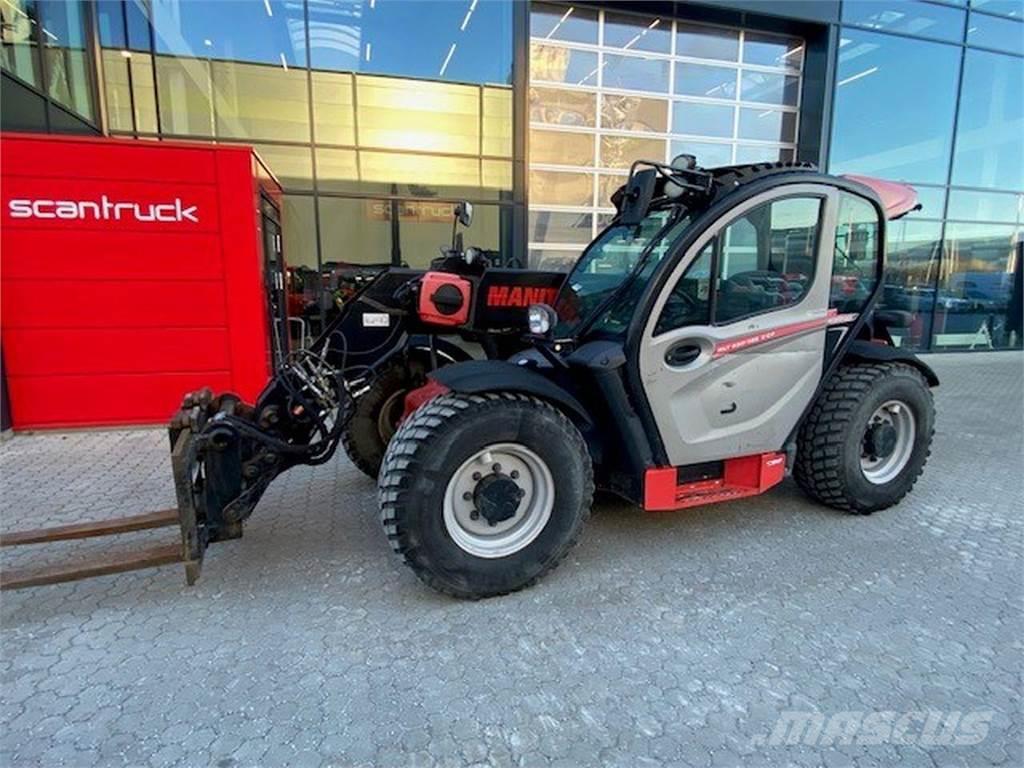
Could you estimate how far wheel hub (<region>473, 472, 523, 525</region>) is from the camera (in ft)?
9.19

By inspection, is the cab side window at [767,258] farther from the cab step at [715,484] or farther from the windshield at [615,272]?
the cab step at [715,484]

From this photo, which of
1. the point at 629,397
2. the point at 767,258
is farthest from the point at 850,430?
the point at 629,397

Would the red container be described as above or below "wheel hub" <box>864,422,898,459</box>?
above

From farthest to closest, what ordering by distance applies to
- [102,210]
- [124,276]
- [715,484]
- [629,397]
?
1. [124,276]
2. [102,210]
3. [715,484]
4. [629,397]

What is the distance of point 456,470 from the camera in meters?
2.70

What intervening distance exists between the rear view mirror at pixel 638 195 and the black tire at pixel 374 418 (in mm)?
1877

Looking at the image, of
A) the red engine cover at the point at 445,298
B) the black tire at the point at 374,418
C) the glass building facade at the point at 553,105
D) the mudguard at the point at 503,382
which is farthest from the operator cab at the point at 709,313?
the glass building facade at the point at 553,105

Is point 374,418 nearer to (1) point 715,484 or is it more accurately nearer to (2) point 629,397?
(2) point 629,397

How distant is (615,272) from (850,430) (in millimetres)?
1828

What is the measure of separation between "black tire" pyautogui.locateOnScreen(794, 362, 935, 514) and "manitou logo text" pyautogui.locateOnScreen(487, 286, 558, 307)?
6.17 ft

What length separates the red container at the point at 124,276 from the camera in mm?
5230

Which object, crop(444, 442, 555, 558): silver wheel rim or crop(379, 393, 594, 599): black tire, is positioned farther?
crop(444, 442, 555, 558): silver wheel rim

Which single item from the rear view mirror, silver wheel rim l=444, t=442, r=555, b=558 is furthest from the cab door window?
silver wheel rim l=444, t=442, r=555, b=558

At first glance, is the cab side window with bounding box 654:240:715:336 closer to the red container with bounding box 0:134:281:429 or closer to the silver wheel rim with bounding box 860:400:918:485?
the silver wheel rim with bounding box 860:400:918:485
